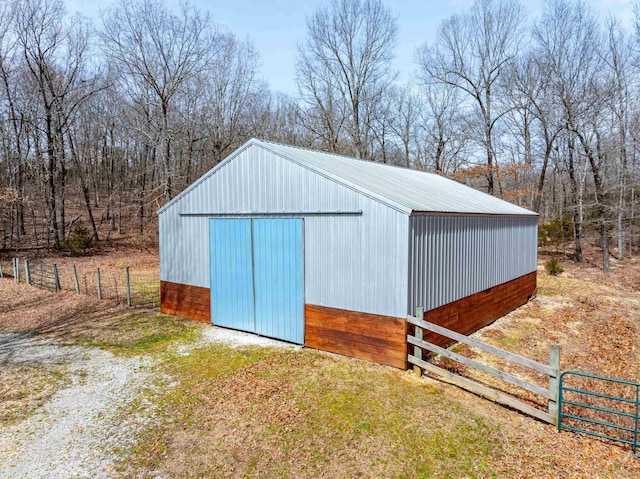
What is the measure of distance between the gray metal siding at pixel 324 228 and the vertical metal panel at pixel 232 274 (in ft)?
1.05

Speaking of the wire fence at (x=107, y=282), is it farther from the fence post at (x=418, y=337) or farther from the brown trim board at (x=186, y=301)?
the fence post at (x=418, y=337)

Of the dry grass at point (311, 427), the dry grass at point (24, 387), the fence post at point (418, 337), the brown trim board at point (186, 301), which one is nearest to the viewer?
the dry grass at point (311, 427)

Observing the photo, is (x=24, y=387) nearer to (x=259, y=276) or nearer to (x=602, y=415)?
(x=259, y=276)

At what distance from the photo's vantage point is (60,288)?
44.2ft

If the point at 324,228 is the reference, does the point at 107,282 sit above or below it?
below


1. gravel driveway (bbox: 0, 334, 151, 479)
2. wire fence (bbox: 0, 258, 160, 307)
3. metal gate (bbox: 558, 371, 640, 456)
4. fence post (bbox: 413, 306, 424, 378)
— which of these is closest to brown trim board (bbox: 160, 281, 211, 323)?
wire fence (bbox: 0, 258, 160, 307)

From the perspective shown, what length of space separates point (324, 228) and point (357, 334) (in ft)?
7.04

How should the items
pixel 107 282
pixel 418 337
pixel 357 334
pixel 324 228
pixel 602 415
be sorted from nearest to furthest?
pixel 602 415
pixel 418 337
pixel 357 334
pixel 324 228
pixel 107 282

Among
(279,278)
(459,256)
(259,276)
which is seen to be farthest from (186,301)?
(459,256)

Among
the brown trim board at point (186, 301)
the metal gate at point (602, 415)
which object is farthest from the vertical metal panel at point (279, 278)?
the metal gate at point (602, 415)

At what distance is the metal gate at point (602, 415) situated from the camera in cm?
450

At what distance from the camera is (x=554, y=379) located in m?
5.04

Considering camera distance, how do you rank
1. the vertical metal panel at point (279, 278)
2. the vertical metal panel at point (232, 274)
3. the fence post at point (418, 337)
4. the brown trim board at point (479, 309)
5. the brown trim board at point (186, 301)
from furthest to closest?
the brown trim board at point (186, 301), the vertical metal panel at point (232, 274), the vertical metal panel at point (279, 278), the brown trim board at point (479, 309), the fence post at point (418, 337)

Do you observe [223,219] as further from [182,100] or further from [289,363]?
[182,100]
